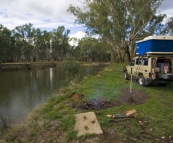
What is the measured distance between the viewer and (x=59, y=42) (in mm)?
68438

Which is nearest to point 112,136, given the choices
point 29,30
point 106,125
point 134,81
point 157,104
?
point 106,125

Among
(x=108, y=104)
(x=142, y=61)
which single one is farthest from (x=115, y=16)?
(x=108, y=104)

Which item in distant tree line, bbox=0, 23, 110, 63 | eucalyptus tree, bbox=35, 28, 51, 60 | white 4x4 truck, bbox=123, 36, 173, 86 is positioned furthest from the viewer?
eucalyptus tree, bbox=35, 28, 51, 60

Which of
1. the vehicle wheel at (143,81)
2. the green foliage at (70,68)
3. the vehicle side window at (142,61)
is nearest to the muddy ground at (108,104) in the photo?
the vehicle wheel at (143,81)

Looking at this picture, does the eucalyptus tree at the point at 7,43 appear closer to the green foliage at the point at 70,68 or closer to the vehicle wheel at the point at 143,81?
the green foliage at the point at 70,68

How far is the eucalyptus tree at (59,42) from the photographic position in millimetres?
66062

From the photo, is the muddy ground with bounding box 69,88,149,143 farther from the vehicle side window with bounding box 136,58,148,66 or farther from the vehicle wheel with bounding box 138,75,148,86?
the vehicle side window with bounding box 136,58,148,66

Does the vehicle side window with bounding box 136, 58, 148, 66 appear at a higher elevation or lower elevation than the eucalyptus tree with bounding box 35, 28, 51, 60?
lower

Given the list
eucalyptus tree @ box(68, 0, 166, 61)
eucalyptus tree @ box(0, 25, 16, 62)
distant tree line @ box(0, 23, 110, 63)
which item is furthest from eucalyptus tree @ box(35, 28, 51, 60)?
eucalyptus tree @ box(68, 0, 166, 61)

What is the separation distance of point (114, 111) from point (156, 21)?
29.0m

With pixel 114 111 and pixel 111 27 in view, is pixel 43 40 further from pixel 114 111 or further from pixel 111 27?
pixel 114 111

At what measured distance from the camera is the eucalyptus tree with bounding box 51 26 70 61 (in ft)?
217

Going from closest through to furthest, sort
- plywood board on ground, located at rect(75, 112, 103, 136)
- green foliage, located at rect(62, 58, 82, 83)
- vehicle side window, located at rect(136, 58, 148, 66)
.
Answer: plywood board on ground, located at rect(75, 112, 103, 136) → vehicle side window, located at rect(136, 58, 148, 66) → green foliage, located at rect(62, 58, 82, 83)

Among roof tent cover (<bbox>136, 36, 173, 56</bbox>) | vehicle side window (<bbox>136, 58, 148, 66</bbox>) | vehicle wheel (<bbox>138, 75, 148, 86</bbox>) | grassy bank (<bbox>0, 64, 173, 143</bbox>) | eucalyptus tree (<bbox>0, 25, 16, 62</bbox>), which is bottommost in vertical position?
grassy bank (<bbox>0, 64, 173, 143</bbox>)
